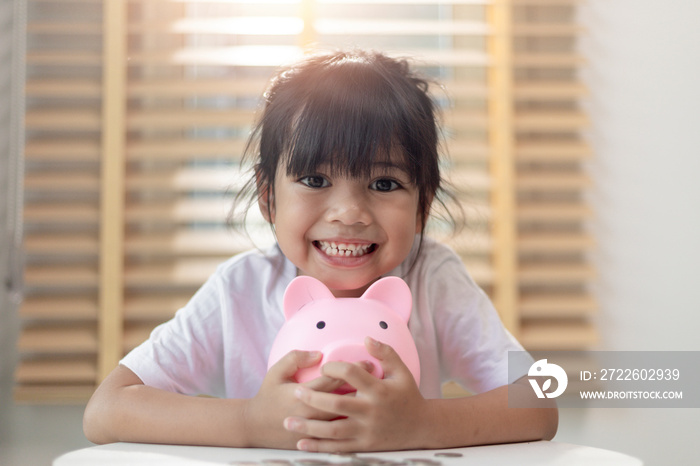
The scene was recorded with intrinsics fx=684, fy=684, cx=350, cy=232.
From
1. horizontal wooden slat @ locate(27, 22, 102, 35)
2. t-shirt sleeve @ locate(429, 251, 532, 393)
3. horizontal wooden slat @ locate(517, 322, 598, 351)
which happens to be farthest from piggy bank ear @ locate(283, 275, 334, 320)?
horizontal wooden slat @ locate(27, 22, 102, 35)

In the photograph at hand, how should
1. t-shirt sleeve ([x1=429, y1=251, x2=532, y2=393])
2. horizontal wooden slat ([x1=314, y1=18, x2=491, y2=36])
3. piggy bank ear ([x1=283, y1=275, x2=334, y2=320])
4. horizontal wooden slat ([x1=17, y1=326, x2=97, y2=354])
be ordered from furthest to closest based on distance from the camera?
horizontal wooden slat ([x1=314, y1=18, x2=491, y2=36])
horizontal wooden slat ([x1=17, y1=326, x2=97, y2=354])
t-shirt sleeve ([x1=429, y1=251, x2=532, y2=393])
piggy bank ear ([x1=283, y1=275, x2=334, y2=320])

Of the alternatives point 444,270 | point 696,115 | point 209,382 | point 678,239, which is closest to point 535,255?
point 678,239

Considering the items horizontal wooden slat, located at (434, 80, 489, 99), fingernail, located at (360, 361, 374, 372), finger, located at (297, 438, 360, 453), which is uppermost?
horizontal wooden slat, located at (434, 80, 489, 99)

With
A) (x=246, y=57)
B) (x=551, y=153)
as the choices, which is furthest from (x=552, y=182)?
(x=246, y=57)

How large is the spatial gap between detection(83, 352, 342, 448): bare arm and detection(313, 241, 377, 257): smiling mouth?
0.56ft

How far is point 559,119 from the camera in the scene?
66.5 inches

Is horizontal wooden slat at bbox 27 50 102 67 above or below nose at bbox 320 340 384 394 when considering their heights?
above

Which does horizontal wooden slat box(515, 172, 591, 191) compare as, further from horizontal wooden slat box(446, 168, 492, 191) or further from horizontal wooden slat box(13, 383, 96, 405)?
horizontal wooden slat box(13, 383, 96, 405)

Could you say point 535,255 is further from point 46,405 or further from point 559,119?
point 46,405

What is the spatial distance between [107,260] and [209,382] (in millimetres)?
823

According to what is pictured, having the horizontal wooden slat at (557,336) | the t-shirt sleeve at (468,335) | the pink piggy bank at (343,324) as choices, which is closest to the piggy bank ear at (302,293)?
the pink piggy bank at (343,324)

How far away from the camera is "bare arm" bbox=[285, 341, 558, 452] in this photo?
576 millimetres

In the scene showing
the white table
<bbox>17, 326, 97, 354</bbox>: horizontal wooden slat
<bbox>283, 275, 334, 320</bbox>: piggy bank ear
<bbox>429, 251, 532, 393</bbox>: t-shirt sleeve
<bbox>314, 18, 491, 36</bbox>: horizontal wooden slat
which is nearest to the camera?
the white table

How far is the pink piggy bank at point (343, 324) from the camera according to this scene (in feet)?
1.98
